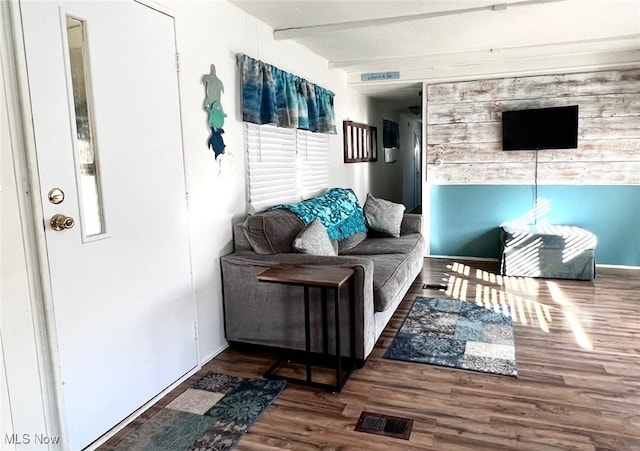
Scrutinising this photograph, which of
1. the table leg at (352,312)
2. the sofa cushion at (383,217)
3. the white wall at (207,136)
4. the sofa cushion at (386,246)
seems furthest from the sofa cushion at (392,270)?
the white wall at (207,136)

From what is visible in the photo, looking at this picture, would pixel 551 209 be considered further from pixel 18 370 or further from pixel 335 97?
pixel 18 370

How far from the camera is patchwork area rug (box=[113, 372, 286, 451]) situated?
2133mm

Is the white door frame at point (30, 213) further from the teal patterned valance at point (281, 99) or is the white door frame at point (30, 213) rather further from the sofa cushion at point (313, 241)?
the teal patterned valance at point (281, 99)

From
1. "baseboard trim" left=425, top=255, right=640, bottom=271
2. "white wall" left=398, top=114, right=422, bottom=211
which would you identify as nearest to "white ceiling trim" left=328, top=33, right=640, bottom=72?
"baseboard trim" left=425, top=255, right=640, bottom=271

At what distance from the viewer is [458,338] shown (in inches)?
128

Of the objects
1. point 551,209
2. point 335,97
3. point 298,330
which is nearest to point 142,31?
point 298,330

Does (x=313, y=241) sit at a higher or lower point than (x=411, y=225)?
higher

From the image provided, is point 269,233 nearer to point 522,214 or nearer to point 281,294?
point 281,294

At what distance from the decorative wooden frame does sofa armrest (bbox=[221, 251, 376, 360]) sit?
3.00 meters

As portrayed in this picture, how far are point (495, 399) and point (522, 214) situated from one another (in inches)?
136

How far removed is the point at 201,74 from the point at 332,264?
4.73 ft

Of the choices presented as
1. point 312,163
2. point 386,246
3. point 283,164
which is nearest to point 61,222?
point 283,164

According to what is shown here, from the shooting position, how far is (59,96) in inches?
76.2

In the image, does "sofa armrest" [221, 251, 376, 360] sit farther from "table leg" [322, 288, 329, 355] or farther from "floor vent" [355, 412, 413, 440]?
"floor vent" [355, 412, 413, 440]
